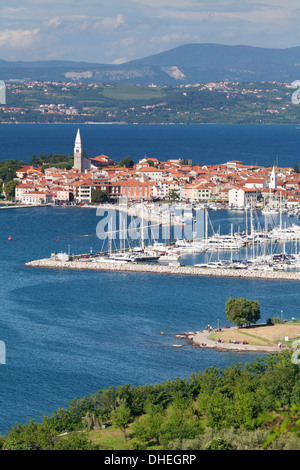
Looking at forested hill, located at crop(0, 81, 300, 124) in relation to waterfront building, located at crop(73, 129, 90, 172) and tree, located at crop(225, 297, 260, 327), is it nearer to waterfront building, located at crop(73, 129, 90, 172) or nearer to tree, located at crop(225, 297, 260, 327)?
waterfront building, located at crop(73, 129, 90, 172)

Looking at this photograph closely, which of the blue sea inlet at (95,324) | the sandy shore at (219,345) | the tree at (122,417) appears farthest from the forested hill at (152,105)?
the tree at (122,417)

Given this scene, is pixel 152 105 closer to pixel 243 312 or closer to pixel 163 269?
pixel 163 269

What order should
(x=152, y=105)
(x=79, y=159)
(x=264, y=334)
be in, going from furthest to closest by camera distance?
1. (x=152, y=105)
2. (x=79, y=159)
3. (x=264, y=334)

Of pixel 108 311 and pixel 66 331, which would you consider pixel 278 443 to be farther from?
pixel 108 311

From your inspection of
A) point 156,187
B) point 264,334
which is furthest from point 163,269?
point 156,187

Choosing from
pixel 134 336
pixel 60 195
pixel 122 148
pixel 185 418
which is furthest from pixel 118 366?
pixel 122 148

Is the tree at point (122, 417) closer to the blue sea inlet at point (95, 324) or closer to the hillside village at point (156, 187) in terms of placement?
the blue sea inlet at point (95, 324)
